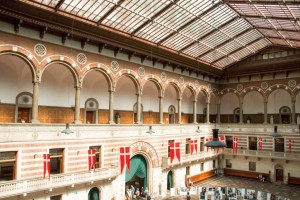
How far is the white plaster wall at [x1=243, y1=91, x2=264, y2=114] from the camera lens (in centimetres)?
3869

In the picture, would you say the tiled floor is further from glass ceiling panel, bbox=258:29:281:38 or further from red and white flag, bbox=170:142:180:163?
glass ceiling panel, bbox=258:29:281:38

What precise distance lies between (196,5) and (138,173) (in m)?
16.6

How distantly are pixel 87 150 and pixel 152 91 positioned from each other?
1324 centimetres

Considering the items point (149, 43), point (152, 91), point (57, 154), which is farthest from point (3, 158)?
point (152, 91)

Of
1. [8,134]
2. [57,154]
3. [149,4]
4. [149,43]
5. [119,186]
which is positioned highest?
[149,4]

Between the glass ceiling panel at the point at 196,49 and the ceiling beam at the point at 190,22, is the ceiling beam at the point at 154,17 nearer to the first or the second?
the ceiling beam at the point at 190,22

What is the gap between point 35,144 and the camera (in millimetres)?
19312

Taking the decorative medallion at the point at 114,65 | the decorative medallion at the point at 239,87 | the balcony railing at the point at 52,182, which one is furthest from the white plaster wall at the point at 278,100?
the balcony railing at the point at 52,182

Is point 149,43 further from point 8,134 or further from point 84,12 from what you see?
point 8,134

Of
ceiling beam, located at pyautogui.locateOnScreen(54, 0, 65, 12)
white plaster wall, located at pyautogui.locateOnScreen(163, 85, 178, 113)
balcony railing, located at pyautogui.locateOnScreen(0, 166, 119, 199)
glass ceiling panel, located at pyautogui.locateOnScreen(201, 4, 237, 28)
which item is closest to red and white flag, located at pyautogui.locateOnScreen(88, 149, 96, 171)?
balcony railing, located at pyautogui.locateOnScreen(0, 166, 119, 199)

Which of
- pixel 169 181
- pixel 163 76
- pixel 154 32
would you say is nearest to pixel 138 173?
pixel 169 181

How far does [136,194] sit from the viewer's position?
85.9 ft

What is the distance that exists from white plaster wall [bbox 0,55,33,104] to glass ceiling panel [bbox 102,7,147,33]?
7.63 metres

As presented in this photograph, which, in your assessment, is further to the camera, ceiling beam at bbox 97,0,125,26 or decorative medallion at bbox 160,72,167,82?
decorative medallion at bbox 160,72,167,82
